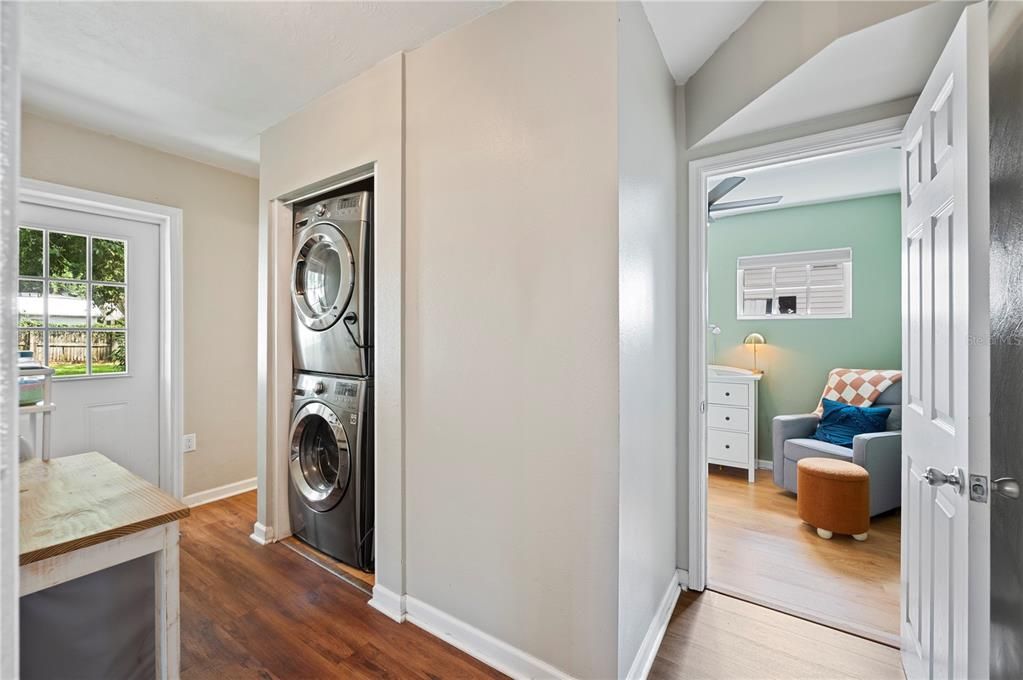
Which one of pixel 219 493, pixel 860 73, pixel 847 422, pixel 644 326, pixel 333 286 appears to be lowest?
pixel 219 493

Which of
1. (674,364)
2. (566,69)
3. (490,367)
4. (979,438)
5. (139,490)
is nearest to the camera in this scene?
(979,438)

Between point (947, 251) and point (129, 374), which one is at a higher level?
point (947, 251)

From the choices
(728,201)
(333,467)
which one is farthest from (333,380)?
(728,201)

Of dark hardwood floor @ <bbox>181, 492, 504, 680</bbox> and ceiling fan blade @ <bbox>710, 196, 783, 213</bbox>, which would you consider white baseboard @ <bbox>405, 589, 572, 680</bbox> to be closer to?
dark hardwood floor @ <bbox>181, 492, 504, 680</bbox>

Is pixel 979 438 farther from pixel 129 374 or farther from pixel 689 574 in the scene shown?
pixel 129 374

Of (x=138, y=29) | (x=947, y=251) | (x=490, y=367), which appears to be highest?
(x=138, y=29)

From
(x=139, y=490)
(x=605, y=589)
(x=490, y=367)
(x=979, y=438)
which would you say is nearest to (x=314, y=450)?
(x=139, y=490)

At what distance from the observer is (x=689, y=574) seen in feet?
7.28

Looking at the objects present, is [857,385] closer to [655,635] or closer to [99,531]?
[655,635]

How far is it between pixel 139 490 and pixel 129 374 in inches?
80.1

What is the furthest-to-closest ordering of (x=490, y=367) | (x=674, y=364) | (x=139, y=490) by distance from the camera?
(x=674, y=364) → (x=490, y=367) → (x=139, y=490)

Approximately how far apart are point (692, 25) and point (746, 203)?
2679mm

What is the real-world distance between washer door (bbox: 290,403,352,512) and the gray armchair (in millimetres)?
2965

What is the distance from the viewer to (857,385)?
3.62 metres
